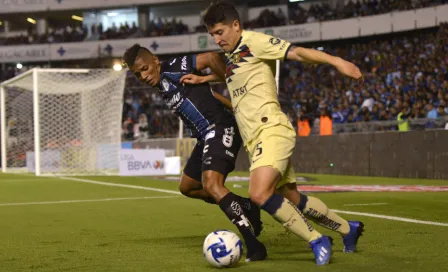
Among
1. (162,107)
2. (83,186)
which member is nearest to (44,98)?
(83,186)

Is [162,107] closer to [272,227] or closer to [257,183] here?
[272,227]

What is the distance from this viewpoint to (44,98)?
22.9 m

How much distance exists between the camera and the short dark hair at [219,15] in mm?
5594

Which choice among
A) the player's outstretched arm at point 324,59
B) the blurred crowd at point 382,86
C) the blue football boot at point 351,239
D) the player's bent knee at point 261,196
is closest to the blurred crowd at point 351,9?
the blurred crowd at point 382,86

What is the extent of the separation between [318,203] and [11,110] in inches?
887

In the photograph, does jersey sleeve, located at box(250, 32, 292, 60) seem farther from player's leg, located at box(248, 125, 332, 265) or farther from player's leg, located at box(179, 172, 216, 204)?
player's leg, located at box(179, 172, 216, 204)

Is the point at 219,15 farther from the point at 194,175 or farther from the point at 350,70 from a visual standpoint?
the point at 194,175

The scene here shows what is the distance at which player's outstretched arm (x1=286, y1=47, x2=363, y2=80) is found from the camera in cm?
491

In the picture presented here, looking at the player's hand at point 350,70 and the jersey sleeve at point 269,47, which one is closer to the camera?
the player's hand at point 350,70

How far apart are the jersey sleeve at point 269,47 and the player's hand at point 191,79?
93cm

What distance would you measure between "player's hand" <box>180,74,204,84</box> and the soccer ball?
1573 millimetres

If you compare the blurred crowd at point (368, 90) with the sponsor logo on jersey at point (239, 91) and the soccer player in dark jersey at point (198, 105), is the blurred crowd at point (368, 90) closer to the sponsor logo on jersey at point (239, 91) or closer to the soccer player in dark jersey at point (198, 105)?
the soccer player in dark jersey at point (198, 105)

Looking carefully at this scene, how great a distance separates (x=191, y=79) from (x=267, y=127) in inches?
46.6

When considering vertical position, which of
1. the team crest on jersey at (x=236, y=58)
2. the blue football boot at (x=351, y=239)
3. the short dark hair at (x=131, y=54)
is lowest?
the blue football boot at (x=351, y=239)
